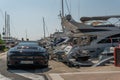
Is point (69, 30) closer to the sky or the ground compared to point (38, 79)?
closer to the sky

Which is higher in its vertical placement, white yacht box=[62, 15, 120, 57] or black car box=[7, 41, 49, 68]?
white yacht box=[62, 15, 120, 57]

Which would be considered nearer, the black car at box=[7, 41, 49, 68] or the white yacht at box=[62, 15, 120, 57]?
the black car at box=[7, 41, 49, 68]

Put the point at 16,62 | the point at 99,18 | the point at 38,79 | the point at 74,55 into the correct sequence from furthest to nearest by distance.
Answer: the point at 99,18 < the point at 74,55 < the point at 16,62 < the point at 38,79

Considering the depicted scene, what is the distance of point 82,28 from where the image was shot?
34.0 meters

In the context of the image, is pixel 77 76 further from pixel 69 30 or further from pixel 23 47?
pixel 69 30

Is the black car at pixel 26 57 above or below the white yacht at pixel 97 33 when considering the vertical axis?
below

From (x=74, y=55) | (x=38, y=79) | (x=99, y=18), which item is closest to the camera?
(x=38, y=79)

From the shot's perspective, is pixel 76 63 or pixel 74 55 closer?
pixel 76 63

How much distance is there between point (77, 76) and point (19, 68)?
5533 mm

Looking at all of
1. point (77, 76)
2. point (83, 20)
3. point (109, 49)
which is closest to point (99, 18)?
point (83, 20)

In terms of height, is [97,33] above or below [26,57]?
above

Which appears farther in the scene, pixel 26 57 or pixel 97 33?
pixel 97 33

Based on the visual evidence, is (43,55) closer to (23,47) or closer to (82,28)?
(23,47)

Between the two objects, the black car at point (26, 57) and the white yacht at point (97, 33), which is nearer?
the black car at point (26, 57)
